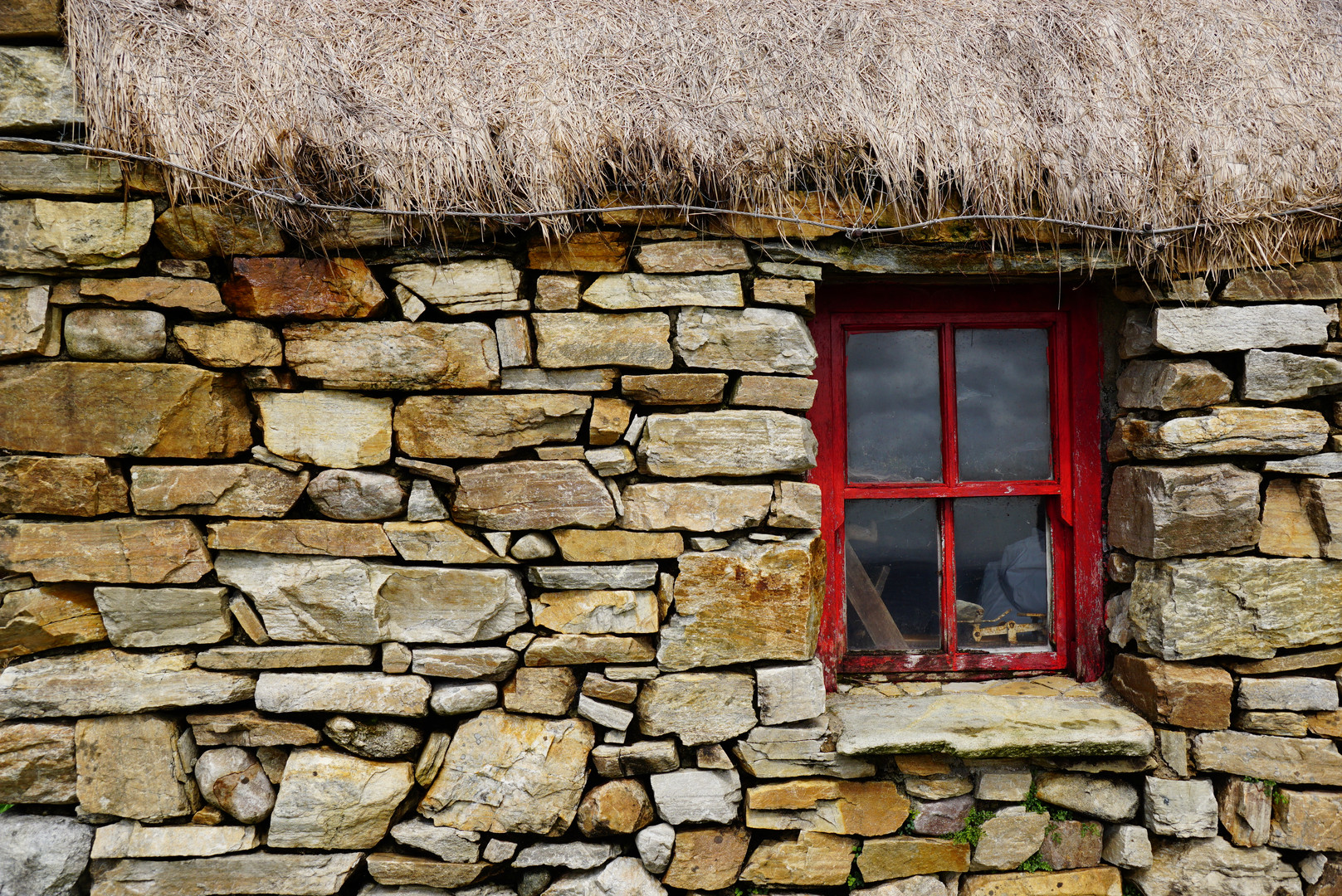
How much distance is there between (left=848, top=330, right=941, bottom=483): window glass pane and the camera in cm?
294

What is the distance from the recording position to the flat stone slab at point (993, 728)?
246 cm

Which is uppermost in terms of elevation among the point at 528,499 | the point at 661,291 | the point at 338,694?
the point at 661,291

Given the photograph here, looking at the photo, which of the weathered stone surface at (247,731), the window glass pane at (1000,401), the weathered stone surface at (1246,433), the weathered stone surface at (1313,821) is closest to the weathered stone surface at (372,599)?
the weathered stone surface at (247,731)

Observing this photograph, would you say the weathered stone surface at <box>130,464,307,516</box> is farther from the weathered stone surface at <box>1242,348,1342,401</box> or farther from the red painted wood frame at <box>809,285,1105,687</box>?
the weathered stone surface at <box>1242,348,1342,401</box>

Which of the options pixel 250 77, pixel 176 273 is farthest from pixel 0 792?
pixel 250 77

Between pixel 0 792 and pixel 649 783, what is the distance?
6.63 ft

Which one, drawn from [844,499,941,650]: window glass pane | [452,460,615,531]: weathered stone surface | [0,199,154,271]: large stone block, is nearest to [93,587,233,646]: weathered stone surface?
[452,460,615,531]: weathered stone surface

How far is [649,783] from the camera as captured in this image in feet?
8.13

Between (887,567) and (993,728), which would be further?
(887,567)

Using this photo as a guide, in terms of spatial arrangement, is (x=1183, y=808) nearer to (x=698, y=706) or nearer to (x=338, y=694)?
(x=698, y=706)

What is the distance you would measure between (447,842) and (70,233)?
2.21 m

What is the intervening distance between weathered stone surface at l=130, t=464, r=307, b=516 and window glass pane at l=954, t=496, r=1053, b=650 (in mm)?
2405

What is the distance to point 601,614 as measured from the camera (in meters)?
2.42

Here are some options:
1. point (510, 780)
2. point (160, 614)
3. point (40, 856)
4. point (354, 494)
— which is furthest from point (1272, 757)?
point (40, 856)
